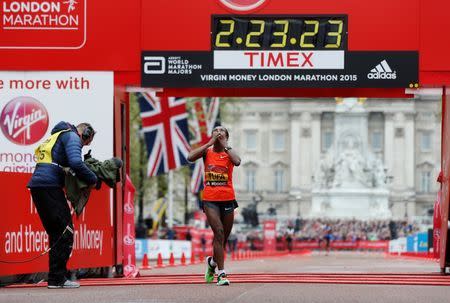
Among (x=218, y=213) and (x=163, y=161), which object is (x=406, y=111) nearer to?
(x=163, y=161)

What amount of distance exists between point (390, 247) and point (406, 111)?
70288 millimetres

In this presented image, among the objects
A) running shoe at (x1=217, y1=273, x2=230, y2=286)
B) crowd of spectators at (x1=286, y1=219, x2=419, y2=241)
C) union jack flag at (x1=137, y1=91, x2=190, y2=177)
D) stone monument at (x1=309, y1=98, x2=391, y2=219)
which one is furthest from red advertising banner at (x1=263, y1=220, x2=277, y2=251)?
running shoe at (x1=217, y1=273, x2=230, y2=286)

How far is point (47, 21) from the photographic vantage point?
72.9 ft

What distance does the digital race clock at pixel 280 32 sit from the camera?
72.5ft

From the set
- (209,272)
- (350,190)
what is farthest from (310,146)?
(209,272)

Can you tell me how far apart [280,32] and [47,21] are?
12.4 ft

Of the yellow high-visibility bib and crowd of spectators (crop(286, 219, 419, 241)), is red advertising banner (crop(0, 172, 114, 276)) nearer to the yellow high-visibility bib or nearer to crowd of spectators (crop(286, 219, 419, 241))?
the yellow high-visibility bib

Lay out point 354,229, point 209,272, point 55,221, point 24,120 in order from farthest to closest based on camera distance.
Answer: point 354,229, point 24,120, point 209,272, point 55,221

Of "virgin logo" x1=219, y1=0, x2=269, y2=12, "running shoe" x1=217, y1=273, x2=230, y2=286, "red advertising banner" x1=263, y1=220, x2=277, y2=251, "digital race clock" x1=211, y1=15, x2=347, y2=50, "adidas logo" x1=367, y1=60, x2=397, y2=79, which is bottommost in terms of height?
"red advertising banner" x1=263, y1=220, x2=277, y2=251

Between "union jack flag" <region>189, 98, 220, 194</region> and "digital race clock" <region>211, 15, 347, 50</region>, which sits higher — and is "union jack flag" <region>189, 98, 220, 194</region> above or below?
below

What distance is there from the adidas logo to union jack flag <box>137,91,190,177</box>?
64.2 feet

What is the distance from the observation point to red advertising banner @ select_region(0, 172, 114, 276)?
17203 mm

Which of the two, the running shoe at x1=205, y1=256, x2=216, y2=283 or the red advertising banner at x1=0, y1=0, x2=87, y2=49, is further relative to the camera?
the red advertising banner at x1=0, y1=0, x2=87, y2=49

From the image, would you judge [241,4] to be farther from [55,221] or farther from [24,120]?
[55,221]
